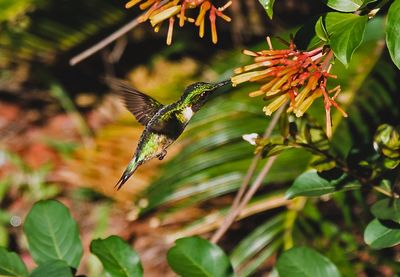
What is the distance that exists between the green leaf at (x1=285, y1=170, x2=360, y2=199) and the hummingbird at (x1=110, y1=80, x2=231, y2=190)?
177 millimetres

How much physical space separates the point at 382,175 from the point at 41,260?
0.50m

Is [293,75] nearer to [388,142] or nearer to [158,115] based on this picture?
[388,142]

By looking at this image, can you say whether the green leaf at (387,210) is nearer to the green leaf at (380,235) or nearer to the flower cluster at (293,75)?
the green leaf at (380,235)

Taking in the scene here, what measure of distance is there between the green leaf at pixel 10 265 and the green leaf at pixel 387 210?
48 centimetres

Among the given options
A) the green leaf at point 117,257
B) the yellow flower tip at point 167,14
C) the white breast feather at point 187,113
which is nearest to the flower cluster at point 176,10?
the yellow flower tip at point 167,14

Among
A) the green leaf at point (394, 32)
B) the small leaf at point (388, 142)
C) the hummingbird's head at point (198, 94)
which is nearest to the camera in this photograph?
the green leaf at point (394, 32)

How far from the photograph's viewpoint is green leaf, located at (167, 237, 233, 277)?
85cm

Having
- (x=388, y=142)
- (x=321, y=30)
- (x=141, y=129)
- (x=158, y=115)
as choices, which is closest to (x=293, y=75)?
(x=321, y=30)

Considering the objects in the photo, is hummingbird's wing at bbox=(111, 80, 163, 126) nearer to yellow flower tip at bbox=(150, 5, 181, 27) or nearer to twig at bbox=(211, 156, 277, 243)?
twig at bbox=(211, 156, 277, 243)

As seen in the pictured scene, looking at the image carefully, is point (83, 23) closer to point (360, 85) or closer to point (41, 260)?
point (360, 85)

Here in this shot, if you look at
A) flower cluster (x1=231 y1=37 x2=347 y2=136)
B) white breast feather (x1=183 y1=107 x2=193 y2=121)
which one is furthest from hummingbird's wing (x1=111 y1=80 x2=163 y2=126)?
flower cluster (x1=231 y1=37 x2=347 y2=136)

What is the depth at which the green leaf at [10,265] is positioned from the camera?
2.83 feet

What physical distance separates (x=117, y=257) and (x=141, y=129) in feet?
6.23

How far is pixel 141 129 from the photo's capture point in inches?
108
